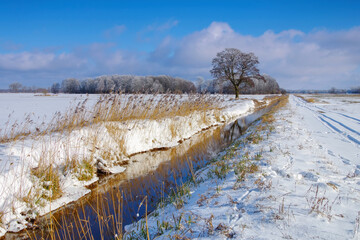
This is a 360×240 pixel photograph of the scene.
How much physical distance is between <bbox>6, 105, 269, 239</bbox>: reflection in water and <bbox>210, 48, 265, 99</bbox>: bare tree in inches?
977

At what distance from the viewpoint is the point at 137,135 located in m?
7.48

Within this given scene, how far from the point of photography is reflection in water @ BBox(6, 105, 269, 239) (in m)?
3.39

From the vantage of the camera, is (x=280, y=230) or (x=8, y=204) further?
(x=8, y=204)

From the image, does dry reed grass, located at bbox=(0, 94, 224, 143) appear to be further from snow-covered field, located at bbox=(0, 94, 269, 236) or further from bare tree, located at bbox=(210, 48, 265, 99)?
bare tree, located at bbox=(210, 48, 265, 99)

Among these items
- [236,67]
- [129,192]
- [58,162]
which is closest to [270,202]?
[129,192]

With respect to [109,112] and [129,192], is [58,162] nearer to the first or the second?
[129,192]

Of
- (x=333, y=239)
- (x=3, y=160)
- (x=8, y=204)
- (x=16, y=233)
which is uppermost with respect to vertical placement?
(x=3, y=160)

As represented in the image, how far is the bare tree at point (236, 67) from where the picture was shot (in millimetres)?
30969

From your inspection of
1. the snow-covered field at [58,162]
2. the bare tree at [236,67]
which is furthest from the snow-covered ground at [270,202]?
the bare tree at [236,67]

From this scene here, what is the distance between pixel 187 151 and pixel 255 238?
5572 millimetres

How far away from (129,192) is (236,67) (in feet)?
97.6

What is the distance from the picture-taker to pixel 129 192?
4.63 m

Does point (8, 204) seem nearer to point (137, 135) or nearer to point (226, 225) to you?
point (226, 225)

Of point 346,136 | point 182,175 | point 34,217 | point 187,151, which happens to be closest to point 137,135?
point 187,151
